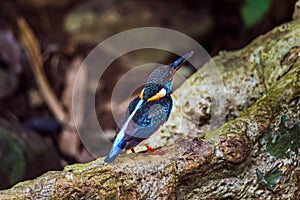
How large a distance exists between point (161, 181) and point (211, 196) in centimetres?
23

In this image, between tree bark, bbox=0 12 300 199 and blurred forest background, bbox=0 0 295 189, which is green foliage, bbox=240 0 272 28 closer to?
blurred forest background, bbox=0 0 295 189

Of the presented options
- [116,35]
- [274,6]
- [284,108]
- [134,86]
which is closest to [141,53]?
[116,35]

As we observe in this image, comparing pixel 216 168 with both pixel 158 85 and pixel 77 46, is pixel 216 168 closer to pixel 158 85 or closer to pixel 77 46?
pixel 158 85

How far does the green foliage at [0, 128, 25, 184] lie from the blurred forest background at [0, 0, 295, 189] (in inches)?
37.0

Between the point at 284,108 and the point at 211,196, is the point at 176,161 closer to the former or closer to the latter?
the point at 211,196

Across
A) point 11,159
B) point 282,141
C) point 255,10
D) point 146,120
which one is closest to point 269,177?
point 282,141

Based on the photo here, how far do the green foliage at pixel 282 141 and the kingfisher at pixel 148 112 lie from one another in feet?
1.51

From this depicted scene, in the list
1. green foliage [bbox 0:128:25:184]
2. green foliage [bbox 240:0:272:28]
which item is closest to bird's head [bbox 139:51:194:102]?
green foliage [bbox 0:128:25:184]

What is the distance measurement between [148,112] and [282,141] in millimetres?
578

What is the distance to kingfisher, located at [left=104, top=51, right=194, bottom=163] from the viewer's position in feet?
6.72

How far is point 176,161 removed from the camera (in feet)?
6.92

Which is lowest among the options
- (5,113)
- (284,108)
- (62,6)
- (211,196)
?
(211,196)

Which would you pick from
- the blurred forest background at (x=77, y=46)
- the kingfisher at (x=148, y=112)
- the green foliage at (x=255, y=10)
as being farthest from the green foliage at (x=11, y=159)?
the green foliage at (x=255, y=10)

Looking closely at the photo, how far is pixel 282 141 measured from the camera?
2266 mm
